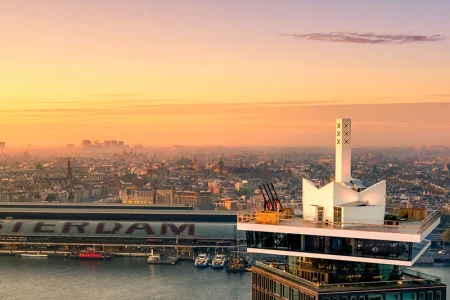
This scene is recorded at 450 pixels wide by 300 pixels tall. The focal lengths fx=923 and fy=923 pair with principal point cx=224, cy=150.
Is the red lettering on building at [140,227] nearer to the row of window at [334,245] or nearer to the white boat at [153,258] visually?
the white boat at [153,258]

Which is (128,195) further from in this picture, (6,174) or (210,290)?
(210,290)

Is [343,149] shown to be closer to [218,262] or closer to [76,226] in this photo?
[218,262]

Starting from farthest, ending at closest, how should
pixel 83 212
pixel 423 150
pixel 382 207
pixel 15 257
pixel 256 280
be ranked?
1. pixel 423 150
2. pixel 83 212
3. pixel 15 257
4. pixel 256 280
5. pixel 382 207

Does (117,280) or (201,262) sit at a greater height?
(201,262)

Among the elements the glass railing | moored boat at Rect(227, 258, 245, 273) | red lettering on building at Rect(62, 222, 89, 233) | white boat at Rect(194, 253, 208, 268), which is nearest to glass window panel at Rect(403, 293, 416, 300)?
the glass railing

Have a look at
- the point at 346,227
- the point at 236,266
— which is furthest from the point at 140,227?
the point at 346,227

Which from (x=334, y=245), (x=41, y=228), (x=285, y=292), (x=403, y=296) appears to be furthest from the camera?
(x=41, y=228)

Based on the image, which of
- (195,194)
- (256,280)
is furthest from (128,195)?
(256,280)
